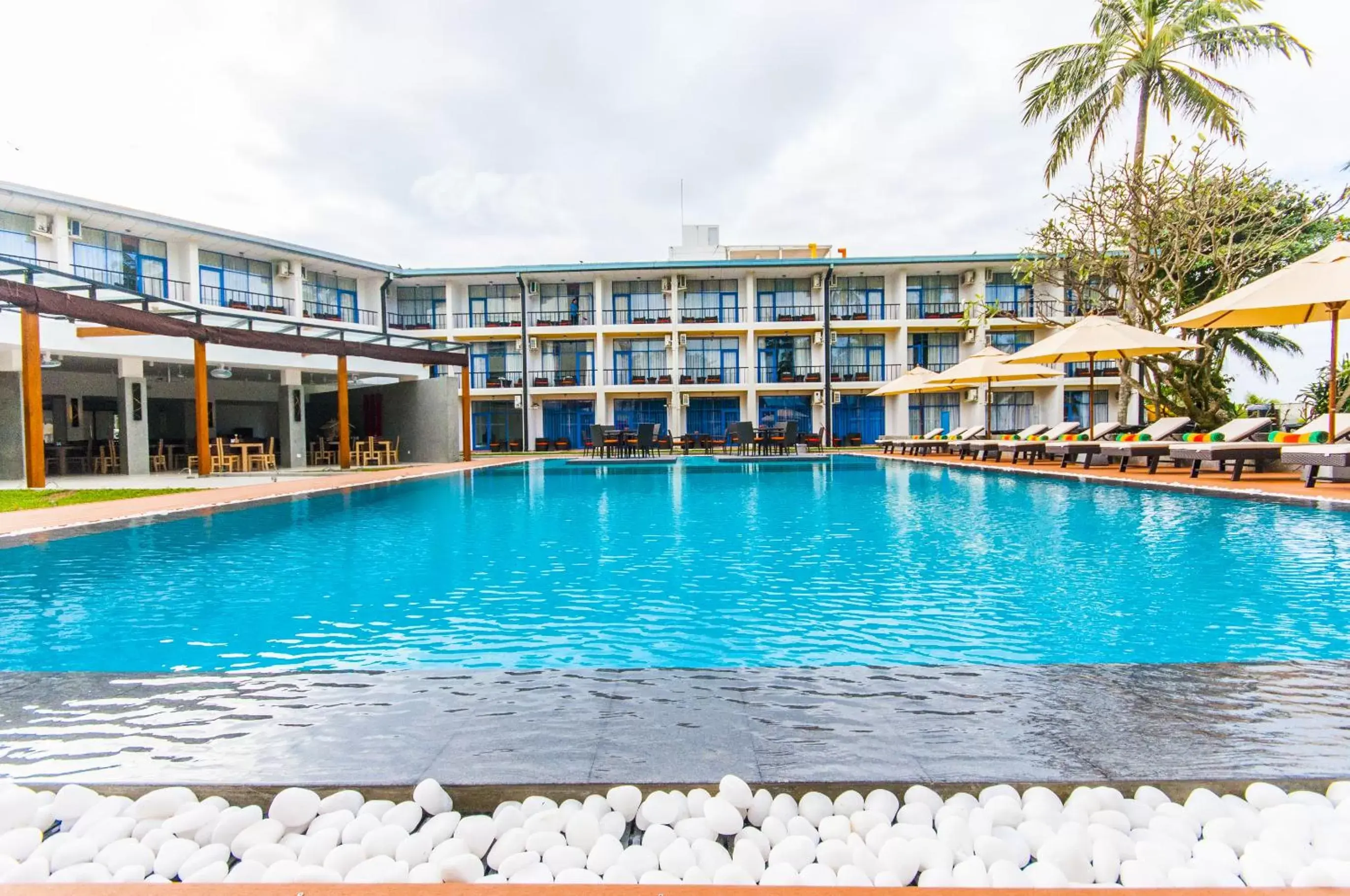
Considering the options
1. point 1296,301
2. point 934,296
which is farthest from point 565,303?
point 1296,301

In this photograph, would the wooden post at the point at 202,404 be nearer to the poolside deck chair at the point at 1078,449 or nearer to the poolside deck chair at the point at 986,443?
the poolside deck chair at the point at 1078,449

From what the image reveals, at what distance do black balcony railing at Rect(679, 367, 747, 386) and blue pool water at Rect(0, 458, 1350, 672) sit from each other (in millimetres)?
21103

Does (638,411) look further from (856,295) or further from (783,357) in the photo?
(856,295)

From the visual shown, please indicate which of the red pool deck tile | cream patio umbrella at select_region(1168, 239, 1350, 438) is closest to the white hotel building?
the red pool deck tile

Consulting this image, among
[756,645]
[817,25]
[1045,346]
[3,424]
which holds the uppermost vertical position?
[817,25]

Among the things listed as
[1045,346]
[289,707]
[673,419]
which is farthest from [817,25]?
[673,419]

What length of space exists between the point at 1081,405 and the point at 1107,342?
19.1 m

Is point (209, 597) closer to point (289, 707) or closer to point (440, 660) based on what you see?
point (440, 660)

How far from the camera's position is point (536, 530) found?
7340 mm

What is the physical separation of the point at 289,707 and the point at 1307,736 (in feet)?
10.1

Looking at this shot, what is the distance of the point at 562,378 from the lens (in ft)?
97.7

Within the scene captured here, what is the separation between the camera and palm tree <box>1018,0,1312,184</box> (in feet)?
52.2

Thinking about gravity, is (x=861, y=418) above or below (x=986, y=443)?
above

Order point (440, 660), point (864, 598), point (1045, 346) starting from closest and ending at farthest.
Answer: point (440, 660) < point (864, 598) < point (1045, 346)
